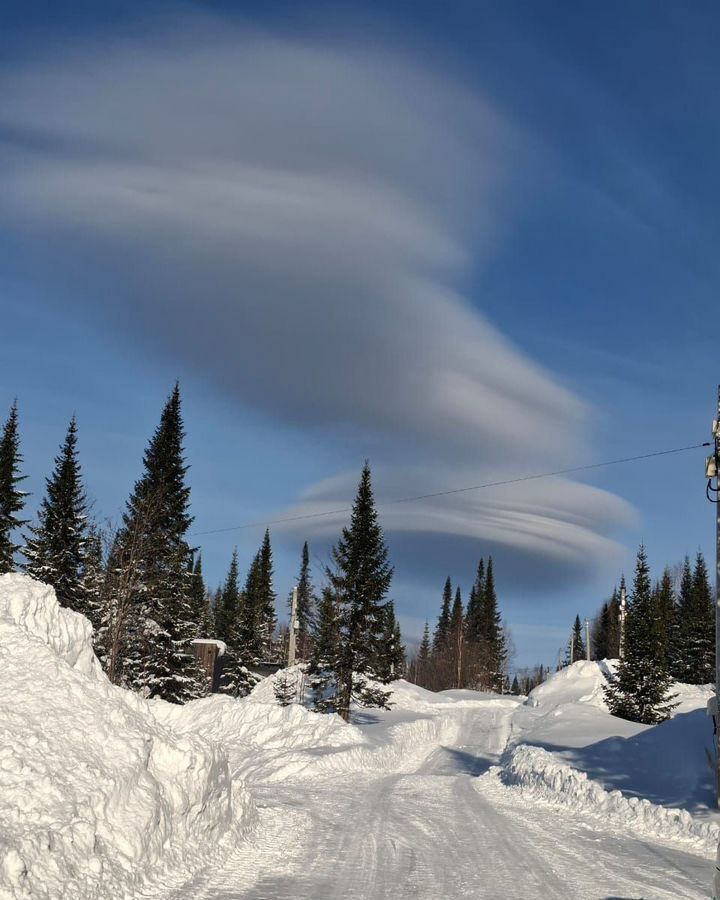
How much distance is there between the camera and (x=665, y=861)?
39.2 ft

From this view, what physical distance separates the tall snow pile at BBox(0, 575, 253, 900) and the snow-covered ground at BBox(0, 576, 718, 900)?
0.02 metres

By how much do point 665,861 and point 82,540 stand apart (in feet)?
115

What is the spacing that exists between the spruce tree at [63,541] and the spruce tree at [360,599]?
42.7 ft

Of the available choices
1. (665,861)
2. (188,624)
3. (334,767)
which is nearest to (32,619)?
(665,861)

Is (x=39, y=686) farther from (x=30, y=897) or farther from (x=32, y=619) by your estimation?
(x=30, y=897)

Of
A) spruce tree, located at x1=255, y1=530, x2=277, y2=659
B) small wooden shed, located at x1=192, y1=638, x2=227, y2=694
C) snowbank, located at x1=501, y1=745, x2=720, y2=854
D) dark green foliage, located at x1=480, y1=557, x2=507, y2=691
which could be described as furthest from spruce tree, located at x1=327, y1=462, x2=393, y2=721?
dark green foliage, located at x1=480, y1=557, x2=507, y2=691

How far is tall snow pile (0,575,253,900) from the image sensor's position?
24.1 feet

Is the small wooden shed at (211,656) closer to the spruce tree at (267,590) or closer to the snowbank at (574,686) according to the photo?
the spruce tree at (267,590)

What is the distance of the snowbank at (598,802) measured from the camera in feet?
46.4

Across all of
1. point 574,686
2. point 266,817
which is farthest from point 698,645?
point 266,817

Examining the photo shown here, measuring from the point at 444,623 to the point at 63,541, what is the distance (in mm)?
98485

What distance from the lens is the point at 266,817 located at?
13.8 metres

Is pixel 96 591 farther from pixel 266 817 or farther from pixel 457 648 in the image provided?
pixel 457 648

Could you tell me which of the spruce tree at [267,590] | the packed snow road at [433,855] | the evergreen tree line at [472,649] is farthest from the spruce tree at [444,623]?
the packed snow road at [433,855]
